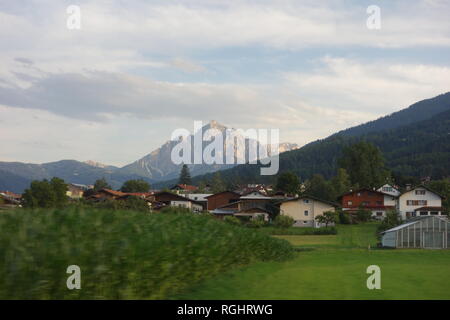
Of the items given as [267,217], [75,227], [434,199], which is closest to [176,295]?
[75,227]

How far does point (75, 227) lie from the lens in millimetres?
9531

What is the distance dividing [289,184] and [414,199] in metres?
22.9

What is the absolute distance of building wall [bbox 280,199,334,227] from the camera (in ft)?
213

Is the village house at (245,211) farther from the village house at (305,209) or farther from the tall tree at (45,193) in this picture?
the tall tree at (45,193)

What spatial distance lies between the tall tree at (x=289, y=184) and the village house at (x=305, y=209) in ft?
74.8

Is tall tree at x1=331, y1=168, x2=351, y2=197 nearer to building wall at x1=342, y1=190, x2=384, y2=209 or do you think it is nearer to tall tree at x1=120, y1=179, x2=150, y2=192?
building wall at x1=342, y1=190, x2=384, y2=209

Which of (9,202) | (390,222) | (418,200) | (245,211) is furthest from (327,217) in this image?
(9,202)

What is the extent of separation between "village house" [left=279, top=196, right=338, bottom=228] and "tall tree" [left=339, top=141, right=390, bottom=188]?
31.6 m

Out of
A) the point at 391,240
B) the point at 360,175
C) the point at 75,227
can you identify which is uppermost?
the point at 360,175

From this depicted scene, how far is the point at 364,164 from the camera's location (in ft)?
314

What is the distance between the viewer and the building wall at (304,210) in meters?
65.0

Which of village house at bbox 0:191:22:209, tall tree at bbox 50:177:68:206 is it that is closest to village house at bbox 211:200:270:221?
village house at bbox 0:191:22:209
